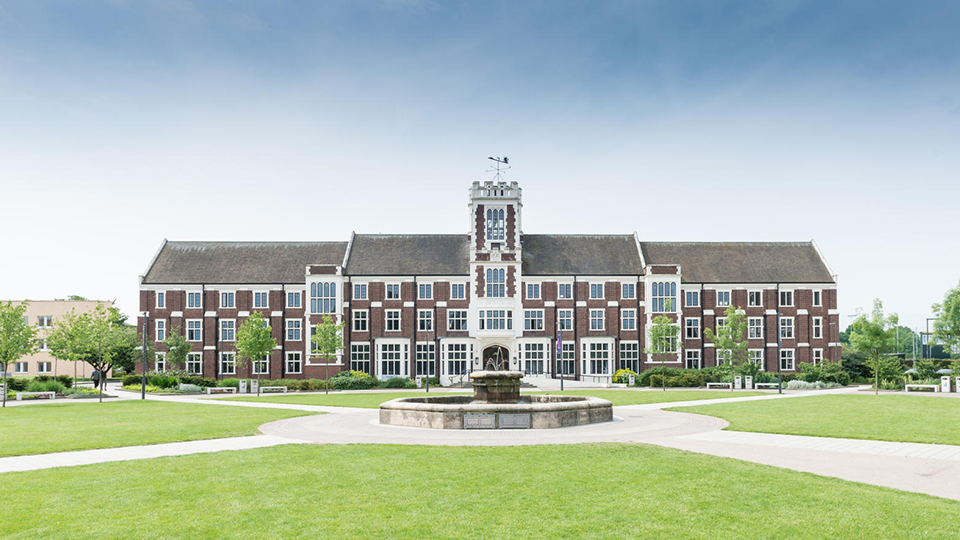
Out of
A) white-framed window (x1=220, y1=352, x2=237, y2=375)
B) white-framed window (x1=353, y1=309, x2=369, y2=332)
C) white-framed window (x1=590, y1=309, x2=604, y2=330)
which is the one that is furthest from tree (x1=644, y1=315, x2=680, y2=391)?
white-framed window (x1=220, y1=352, x2=237, y2=375)

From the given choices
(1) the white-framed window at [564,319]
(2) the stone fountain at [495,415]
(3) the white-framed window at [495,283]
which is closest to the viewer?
(2) the stone fountain at [495,415]

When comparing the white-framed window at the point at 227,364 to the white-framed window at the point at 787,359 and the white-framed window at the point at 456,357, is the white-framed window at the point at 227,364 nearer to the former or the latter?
the white-framed window at the point at 456,357

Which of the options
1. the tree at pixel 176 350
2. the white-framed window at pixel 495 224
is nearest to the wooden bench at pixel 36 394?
the tree at pixel 176 350

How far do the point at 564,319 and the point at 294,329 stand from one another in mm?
22470

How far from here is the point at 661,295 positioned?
59094 millimetres

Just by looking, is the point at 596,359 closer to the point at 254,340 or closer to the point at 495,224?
the point at 495,224

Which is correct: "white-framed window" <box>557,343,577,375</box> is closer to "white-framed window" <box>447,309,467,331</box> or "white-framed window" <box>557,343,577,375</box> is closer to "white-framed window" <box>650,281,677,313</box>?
"white-framed window" <box>650,281,677,313</box>

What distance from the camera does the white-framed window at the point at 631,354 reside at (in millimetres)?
59344

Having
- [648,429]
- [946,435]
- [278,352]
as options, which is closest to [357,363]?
[278,352]

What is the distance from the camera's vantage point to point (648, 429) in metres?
20.8

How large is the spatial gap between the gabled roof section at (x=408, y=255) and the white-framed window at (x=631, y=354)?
14421mm

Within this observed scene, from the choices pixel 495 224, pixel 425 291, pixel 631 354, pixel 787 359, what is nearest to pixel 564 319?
pixel 631 354

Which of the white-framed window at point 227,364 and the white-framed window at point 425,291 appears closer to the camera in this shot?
the white-framed window at point 227,364

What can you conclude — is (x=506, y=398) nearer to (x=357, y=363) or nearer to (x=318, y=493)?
(x=318, y=493)
